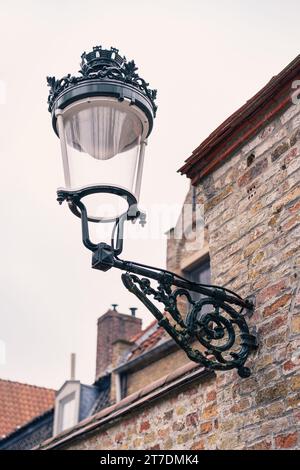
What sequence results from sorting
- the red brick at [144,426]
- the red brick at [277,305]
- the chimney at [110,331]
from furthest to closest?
1. the chimney at [110,331]
2. the red brick at [144,426]
3. the red brick at [277,305]

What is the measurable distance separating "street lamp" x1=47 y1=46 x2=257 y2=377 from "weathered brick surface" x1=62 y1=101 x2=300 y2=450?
256 millimetres

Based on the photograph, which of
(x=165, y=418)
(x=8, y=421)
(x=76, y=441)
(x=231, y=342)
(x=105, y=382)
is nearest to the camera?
(x=231, y=342)

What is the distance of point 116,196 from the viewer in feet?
13.3

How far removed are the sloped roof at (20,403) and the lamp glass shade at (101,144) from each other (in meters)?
16.8

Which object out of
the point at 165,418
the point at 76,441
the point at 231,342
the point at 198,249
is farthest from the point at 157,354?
the point at 231,342

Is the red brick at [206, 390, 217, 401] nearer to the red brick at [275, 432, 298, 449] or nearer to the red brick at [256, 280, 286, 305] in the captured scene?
the red brick at [256, 280, 286, 305]

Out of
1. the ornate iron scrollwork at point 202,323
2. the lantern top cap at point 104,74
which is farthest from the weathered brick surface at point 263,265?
the lantern top cap at point 104,74

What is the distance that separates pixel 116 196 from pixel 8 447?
15794 mm

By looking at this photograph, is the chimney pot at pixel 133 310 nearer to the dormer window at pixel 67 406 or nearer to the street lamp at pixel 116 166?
the dormer window at pixel 67 406

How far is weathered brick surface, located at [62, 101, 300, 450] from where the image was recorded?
13.9 ft

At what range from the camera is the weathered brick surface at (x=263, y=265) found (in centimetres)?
425
